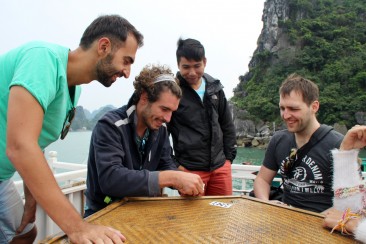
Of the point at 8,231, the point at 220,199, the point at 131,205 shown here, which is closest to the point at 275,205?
the point at 220,199

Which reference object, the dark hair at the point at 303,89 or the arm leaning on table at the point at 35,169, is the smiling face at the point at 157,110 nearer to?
the arm leaning on table at the point at 35,169

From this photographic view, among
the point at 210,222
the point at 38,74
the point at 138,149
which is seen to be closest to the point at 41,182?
the point at 38,74

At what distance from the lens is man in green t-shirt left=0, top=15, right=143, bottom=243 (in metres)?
1.11

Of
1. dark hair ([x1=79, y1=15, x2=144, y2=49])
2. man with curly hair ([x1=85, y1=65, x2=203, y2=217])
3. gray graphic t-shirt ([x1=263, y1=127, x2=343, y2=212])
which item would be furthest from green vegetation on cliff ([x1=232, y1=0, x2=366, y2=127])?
dark hair ([x1=79, y1=15, x2=144, y2=49])

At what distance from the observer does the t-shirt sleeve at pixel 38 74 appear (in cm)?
117

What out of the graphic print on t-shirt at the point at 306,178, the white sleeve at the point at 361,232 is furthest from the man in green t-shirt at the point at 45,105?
the graphic print on t-shirt at the point at 306,178

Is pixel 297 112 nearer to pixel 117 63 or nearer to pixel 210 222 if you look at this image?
pixel 210 222

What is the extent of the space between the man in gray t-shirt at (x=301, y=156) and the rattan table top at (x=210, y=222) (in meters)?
0.59

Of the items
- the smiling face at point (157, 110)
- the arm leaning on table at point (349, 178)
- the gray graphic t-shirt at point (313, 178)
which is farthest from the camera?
the gray graphic t-shirt at point (313, 178)

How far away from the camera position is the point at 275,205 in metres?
1.63

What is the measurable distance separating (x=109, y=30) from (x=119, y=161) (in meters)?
0.67

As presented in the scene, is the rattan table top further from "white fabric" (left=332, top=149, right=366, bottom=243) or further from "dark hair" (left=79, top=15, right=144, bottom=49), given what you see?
"dark hair" (left=79, top=15, right=144, bottom=49)

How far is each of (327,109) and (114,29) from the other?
134 ft

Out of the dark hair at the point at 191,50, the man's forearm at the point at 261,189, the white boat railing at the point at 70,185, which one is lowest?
the white boat railing at the point at 70,185
